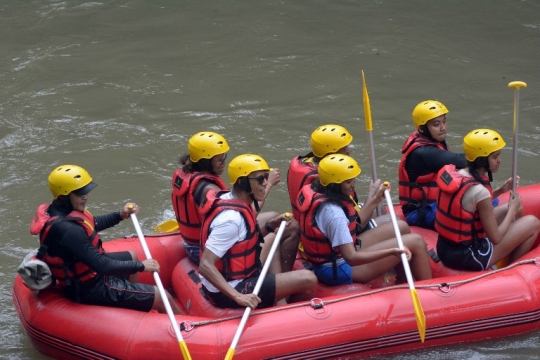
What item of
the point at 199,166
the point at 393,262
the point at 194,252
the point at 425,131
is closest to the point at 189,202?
the point at 199,166

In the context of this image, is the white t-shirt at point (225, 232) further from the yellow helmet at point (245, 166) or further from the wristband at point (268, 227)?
the wristband at point (268, 227)

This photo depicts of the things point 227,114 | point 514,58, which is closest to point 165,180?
point 227,114

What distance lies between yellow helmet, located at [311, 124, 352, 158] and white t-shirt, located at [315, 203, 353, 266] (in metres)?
0.81

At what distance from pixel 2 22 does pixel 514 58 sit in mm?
7442

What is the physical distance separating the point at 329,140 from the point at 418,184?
817 millimetres

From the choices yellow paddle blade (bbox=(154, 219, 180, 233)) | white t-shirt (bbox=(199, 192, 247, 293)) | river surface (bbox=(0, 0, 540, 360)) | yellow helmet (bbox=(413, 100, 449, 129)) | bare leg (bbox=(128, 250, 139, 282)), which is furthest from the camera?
river surface (bbox=(0, 0, 540, 360))

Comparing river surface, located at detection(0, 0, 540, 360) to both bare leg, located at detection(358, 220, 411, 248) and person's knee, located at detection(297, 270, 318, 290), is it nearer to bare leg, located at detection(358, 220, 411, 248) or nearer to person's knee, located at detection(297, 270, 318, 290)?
bare leg, located at detection(358, 220, 411, 248)

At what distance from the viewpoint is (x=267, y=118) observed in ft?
31.9

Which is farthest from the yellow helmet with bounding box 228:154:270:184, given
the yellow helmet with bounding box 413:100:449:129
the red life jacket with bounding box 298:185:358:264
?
the yellow helmet with bounding box 413:100:449:129

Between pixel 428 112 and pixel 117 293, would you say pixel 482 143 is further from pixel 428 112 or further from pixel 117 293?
pixel 117 293

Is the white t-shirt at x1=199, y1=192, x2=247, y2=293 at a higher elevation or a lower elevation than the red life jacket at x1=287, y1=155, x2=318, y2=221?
higher

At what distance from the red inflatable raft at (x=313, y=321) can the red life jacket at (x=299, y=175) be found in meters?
0.78

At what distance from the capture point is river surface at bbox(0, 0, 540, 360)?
28.6ft

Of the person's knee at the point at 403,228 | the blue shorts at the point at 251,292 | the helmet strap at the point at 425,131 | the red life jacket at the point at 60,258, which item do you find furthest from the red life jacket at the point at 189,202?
the helmet strap at the point at 425,131
